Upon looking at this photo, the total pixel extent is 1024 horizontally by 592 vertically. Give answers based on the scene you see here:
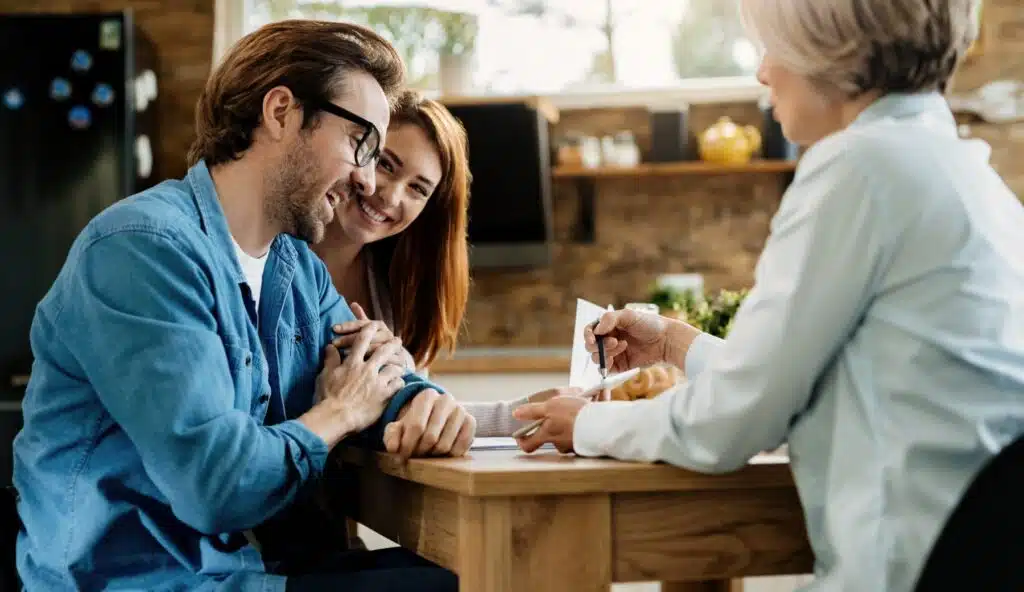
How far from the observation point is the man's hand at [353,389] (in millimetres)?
1655

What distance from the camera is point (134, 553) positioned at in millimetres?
1534

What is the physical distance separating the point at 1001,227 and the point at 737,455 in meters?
0.37

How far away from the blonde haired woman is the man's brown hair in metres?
0.78

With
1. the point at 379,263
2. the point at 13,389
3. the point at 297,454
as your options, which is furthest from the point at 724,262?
the point at 297,454

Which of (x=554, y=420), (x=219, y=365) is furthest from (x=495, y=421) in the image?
(x=219, y=365)

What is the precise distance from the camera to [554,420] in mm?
1519

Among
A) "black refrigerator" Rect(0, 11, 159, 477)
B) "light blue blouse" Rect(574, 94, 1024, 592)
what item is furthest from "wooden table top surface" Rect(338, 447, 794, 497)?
"black refrigerator" Rect(0, 11, 159, 477)

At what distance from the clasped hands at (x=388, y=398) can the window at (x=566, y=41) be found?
128 inches

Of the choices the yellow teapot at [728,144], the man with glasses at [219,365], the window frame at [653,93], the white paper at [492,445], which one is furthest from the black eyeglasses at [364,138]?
the window frame at [653,93]

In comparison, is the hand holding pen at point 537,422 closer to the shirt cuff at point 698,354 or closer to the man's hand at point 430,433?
the man's hand at point 430,433

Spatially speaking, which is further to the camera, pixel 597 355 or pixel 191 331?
pixel 597 355

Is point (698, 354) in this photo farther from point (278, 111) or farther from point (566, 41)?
point (566, 41)

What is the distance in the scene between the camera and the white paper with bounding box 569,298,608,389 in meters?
2.00

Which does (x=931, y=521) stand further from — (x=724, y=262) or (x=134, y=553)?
(x=724, y=262)
